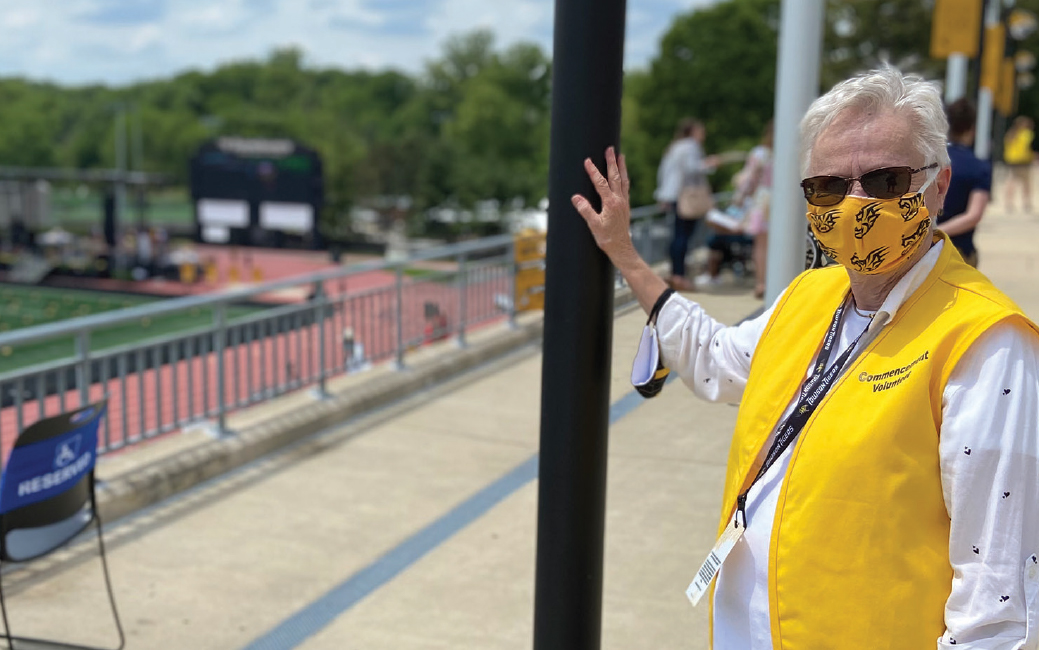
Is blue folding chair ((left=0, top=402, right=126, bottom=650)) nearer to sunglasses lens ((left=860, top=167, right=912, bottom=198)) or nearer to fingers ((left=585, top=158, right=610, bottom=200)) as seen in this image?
fingers ((left=585, top=158, right=610, bottom=200))

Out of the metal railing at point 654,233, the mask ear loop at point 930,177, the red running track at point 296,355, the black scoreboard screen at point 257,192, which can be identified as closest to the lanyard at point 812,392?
the mask ear loop at point 930,177

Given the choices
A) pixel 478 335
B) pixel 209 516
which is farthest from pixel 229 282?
pixel 209 516

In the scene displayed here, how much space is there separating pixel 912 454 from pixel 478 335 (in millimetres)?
8677

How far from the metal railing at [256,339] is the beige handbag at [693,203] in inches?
62.3

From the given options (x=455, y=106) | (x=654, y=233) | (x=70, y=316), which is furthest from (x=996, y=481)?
(x=455, y=106)

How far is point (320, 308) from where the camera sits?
793 cm

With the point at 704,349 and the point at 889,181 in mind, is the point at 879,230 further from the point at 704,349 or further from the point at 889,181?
the point at 704,349

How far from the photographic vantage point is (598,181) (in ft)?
7.02

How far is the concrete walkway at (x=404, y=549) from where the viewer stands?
12.1 feet

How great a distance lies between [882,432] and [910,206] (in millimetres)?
366

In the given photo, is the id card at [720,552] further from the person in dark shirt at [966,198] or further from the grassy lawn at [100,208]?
the grassy lawn at [100,208]

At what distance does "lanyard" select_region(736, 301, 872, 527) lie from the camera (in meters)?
1.69

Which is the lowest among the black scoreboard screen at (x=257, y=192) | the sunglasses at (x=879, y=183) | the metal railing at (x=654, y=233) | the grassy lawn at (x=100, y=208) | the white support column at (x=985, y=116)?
the grassy lawn at (x=100, y=208)

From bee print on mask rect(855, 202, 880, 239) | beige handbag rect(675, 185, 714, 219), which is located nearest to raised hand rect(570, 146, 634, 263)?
bee print on mask rect(855, 202, 880, 239)
